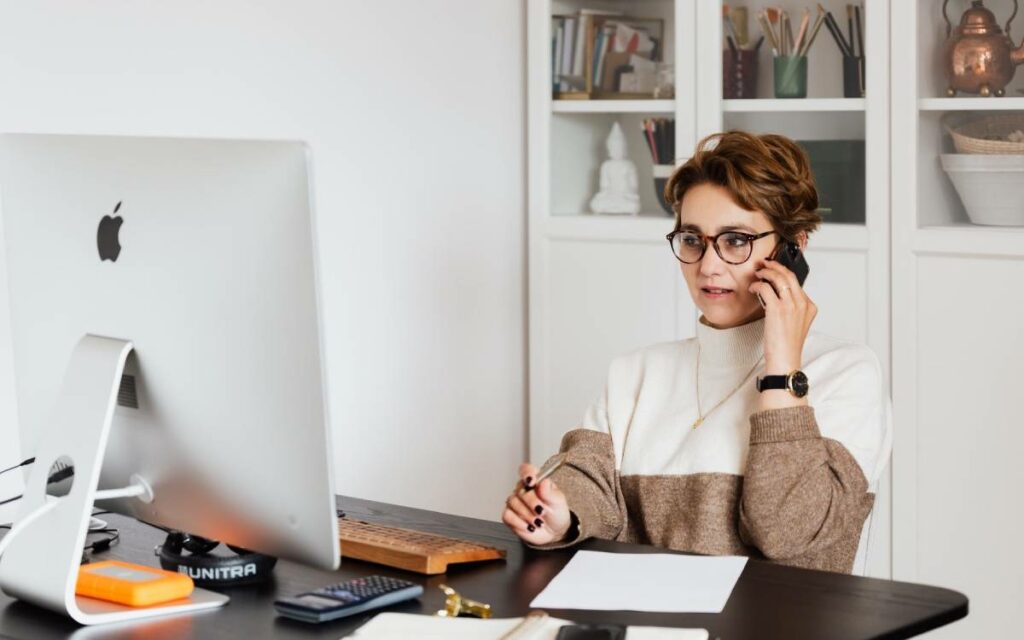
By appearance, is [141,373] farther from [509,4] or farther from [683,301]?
[509,4]

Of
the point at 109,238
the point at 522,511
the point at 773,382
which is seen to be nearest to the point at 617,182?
the point at 773,382

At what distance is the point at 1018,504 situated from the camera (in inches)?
119

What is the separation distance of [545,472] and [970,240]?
1512mm

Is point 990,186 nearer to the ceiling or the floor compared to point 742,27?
nearer to the floor

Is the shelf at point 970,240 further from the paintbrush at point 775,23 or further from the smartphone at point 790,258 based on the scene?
the smartphone at point 790,258

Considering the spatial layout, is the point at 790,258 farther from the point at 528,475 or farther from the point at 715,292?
the point at 528,475

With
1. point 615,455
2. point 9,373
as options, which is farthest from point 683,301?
point 9,373

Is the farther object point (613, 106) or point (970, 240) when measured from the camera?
point (613, 106)

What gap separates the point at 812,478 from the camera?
188cm

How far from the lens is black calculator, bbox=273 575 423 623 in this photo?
4.98 feet

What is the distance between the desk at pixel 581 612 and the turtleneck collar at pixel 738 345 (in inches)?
16.3

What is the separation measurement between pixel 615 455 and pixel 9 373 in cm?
115

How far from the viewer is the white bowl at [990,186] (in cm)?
308

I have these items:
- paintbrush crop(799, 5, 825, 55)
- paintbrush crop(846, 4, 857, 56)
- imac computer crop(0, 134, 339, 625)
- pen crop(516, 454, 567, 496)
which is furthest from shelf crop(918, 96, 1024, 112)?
imac computer crop(0, 134, 339, 625)
